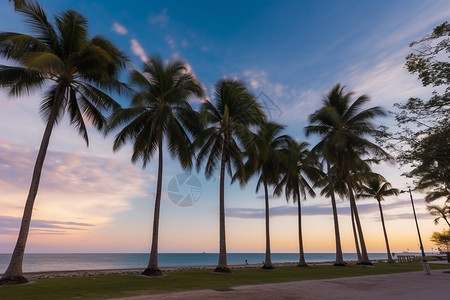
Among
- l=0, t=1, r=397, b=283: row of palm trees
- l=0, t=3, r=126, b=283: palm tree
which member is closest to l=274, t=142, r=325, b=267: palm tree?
l=0, t=1, r=397, b=283: row of palm trees

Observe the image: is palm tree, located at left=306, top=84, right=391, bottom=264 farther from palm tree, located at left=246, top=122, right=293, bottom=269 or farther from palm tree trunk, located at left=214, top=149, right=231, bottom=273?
palm tree trunk, located at left=214, top=149, right=231, bottom=273

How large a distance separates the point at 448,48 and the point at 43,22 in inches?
807

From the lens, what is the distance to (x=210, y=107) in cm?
2450

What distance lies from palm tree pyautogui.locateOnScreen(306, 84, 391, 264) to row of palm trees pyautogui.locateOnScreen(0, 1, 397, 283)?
0.10 metres

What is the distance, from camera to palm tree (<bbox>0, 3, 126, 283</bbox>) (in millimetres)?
14627

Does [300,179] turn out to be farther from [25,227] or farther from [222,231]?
[25,227]

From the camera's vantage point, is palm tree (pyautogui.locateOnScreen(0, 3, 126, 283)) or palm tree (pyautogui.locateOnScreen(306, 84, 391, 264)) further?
palm tree (pyautogui.locateOnScreen(306, 84, 391, 264))

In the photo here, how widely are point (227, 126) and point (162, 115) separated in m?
5.64

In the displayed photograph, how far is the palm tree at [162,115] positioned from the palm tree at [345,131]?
15.7m

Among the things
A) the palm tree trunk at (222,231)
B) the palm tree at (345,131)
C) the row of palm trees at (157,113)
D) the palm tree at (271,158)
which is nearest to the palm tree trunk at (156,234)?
the row of palm trees at (157,113)

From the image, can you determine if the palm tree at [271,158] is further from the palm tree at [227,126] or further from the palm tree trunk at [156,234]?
the palm tree trunk at [156,234]

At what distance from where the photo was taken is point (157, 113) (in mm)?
19641

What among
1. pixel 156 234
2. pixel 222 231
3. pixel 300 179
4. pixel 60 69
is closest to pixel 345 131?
pixel 300 179

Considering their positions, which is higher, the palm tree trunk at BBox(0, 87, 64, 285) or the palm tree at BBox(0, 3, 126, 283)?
the palm tree at BBox(0, 3, 126, 283)
